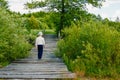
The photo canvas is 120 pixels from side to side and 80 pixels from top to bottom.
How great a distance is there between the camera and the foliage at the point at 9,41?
21266mm

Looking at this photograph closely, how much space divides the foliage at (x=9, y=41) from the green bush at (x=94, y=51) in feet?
10.0

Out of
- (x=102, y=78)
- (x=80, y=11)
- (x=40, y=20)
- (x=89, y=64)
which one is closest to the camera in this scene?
(x=102, y=78)

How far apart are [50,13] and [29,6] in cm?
243

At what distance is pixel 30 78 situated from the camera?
15.4m

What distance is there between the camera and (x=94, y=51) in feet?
60.9

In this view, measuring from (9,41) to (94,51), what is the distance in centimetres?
583

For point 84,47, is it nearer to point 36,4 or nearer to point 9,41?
point 9,41

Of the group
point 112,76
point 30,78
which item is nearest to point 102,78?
point 112,76

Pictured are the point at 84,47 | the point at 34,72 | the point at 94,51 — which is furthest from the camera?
the point at 84,47

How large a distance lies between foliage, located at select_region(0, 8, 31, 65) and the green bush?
3.06 m

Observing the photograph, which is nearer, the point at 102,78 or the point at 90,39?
the point at 102,78

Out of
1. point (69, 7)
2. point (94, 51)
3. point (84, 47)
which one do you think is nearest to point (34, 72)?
point (94, 51)

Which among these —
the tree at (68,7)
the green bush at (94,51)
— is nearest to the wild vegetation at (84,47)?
the green bush at (94,51)

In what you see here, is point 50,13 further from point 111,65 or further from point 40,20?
Result: point 111,65
